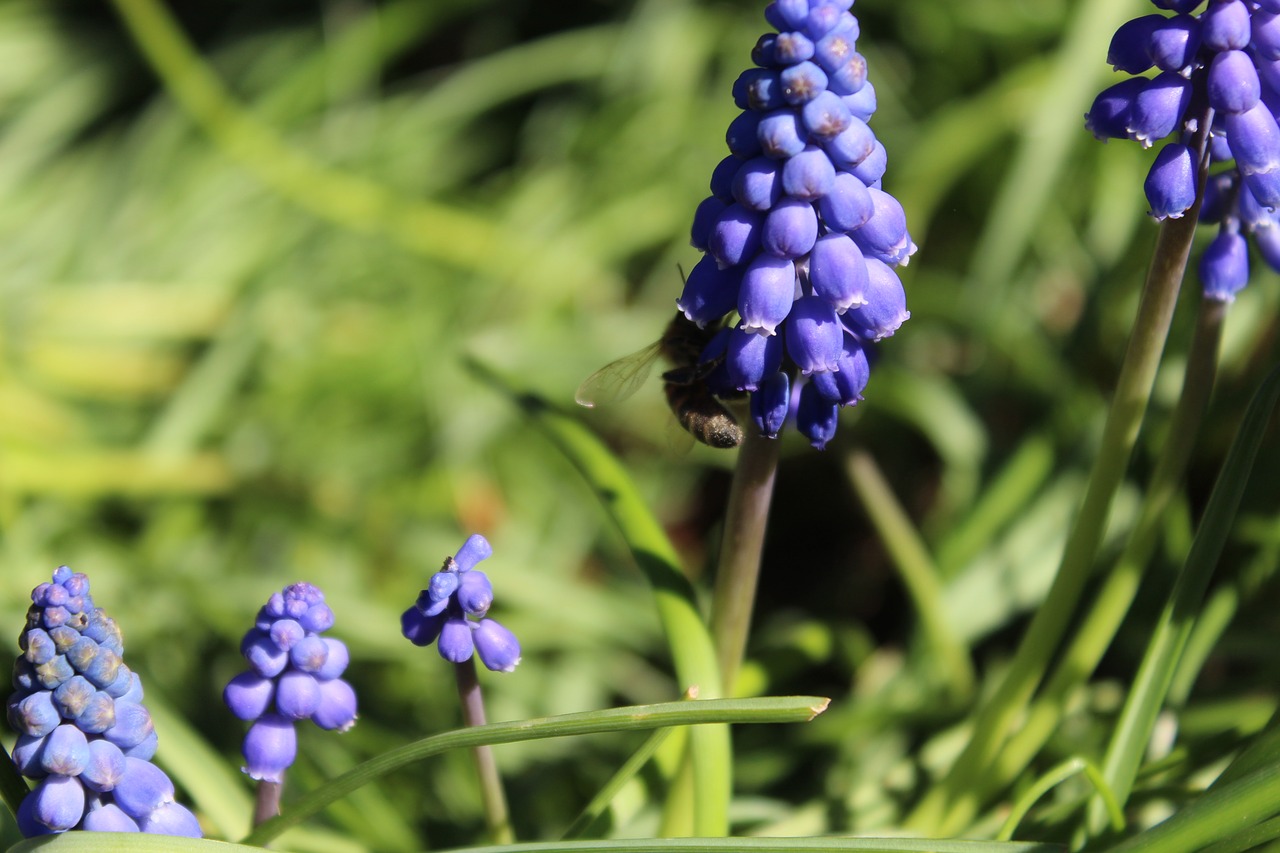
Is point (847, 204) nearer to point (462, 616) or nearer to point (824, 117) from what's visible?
point (824, 117)

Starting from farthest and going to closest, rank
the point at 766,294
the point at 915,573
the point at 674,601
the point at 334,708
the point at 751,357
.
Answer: the point at 915,573
the point at 674,601
the point at 334,708
the point at 751,357
the point at 766,294

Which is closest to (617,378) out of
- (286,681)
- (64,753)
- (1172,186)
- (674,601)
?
(674,601)

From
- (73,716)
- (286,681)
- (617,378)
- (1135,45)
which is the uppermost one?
(1135,45)

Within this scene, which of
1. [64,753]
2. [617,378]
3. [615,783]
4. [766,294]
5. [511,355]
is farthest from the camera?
[511,355]

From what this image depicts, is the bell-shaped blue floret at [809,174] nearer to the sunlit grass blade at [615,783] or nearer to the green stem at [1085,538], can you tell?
the green stem at [1085,538]

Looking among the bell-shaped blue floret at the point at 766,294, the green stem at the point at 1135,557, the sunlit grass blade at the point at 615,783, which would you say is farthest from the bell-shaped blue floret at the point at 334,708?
the green stem at the point at 1135,557

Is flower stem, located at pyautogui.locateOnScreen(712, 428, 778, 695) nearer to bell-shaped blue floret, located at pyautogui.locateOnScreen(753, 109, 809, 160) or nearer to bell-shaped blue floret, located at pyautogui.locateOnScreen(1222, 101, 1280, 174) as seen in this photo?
bell-shaped blue floret, located at pyautogui.locateOnScreen(753, 109, 809, 160)

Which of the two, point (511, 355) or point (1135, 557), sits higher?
point (511, 355)
